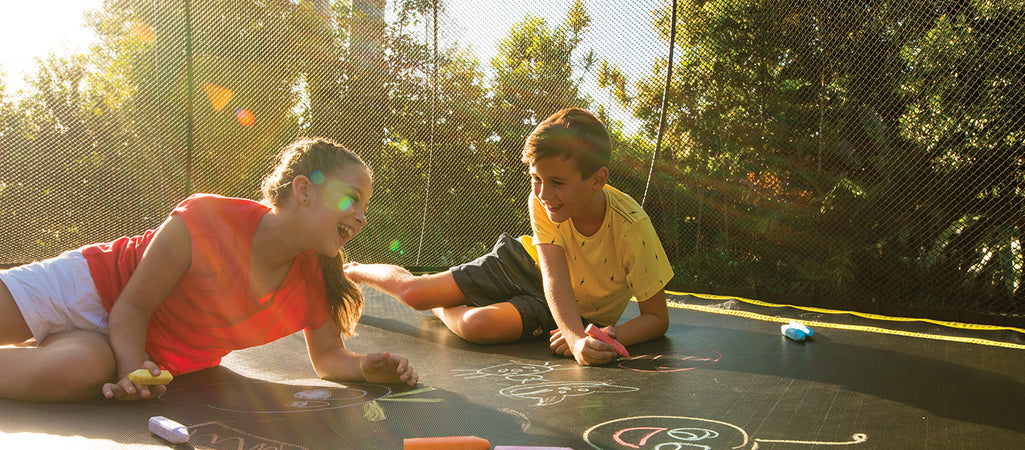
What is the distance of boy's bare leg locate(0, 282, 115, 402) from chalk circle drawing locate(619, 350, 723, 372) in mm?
973

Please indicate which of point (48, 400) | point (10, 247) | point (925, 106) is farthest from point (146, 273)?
point (10, 247)

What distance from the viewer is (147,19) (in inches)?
142

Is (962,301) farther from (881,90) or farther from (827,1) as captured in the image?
(827,1)

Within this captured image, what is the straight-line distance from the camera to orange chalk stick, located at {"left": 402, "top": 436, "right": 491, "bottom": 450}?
850 mm

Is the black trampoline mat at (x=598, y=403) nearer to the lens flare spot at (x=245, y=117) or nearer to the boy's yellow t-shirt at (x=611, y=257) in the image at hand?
the boy's yellow t-shirt at (x=611, y=257)

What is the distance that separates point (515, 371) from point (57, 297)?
0.86m

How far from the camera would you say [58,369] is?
1062mm

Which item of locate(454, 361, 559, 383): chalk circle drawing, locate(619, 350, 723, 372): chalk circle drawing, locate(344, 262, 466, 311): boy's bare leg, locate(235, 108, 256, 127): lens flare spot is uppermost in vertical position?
locate(235, 108, 256, 127): lens flare spot

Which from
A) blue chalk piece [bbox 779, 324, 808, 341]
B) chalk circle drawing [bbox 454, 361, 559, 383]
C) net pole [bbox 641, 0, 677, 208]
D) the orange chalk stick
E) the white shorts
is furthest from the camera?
net pole [bbox 641, 0, 677, 208]

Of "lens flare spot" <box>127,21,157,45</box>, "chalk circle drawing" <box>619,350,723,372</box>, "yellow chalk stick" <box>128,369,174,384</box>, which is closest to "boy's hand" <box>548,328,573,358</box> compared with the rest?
"chalk circle drawing" <box>619,350,723,372</box>

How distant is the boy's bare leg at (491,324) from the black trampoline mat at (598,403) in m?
0.04

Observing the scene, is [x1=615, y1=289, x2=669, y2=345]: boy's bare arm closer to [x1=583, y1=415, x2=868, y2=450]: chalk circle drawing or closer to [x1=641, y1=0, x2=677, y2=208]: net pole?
[x1=583, y1=415, x2=868, y2=450]: chalk circle drawing

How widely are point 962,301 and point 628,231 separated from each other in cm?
167

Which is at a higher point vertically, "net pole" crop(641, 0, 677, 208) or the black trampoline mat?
"net pole" crop(641, 0, 677, 208)
